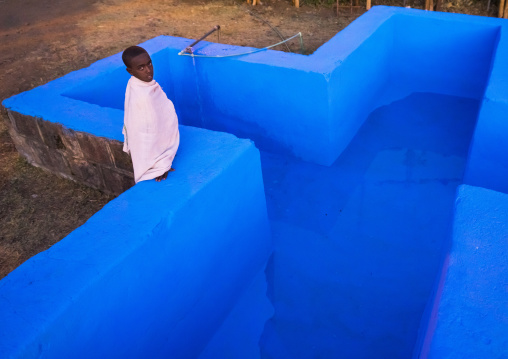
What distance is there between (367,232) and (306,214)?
A: 550 mm

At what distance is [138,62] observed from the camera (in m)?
2.45

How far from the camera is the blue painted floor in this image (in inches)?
119

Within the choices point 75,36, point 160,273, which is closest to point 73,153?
point 160,273

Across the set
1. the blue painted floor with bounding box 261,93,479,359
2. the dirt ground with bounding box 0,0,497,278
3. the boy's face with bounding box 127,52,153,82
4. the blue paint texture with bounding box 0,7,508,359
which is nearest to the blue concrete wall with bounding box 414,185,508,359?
the blue paint texture with bounding box 0,7,508,359

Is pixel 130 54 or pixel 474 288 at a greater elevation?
pixel 130 54

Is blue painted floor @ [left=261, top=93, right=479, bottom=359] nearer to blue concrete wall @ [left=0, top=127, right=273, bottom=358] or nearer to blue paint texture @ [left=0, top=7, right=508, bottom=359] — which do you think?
blue paint texture @ [left=0, top=7, right=508, bottom=359]

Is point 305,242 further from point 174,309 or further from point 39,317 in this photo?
point 39,317

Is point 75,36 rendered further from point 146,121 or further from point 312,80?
point 146,121

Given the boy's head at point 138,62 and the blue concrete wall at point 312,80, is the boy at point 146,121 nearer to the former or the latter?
the boy's head at point 138,62

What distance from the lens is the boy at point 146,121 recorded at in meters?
2.48

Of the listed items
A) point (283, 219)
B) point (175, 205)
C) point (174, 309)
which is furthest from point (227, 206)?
point (283, 219)

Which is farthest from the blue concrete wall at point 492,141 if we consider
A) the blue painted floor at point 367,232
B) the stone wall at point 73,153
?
the stone wall at point 73,153

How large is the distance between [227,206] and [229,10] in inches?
292

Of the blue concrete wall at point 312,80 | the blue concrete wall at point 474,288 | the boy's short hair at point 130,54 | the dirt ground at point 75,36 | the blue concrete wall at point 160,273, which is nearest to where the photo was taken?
the blue concrete wall at point 474,288
